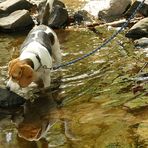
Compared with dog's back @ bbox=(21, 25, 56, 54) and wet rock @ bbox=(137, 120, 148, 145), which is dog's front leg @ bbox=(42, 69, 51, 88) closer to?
dog's back @ bbox=(21, 25, 56, 54)

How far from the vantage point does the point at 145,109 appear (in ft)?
17.5

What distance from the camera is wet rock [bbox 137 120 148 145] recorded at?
14.8 ft

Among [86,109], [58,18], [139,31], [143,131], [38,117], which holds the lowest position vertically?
[58,18]

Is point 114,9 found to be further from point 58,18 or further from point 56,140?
point 56,140

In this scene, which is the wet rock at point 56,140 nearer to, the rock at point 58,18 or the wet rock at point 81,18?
the rock at point 58,18

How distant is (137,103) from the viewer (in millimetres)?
5547

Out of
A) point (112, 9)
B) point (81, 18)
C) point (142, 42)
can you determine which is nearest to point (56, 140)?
point (142, 42)

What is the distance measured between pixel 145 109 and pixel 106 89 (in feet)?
3.62

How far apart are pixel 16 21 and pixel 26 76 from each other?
15.4 feet

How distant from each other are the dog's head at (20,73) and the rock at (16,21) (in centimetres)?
447

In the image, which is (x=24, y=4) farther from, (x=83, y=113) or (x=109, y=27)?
(x=83, y=113)

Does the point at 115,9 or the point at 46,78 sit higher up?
the point at 46,78

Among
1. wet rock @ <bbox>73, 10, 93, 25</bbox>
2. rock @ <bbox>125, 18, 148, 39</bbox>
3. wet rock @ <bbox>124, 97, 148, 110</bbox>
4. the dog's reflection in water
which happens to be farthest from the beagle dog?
wet rock @ <bbox>73, 10, 93, 25</bbox>

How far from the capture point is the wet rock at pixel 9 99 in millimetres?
6180
